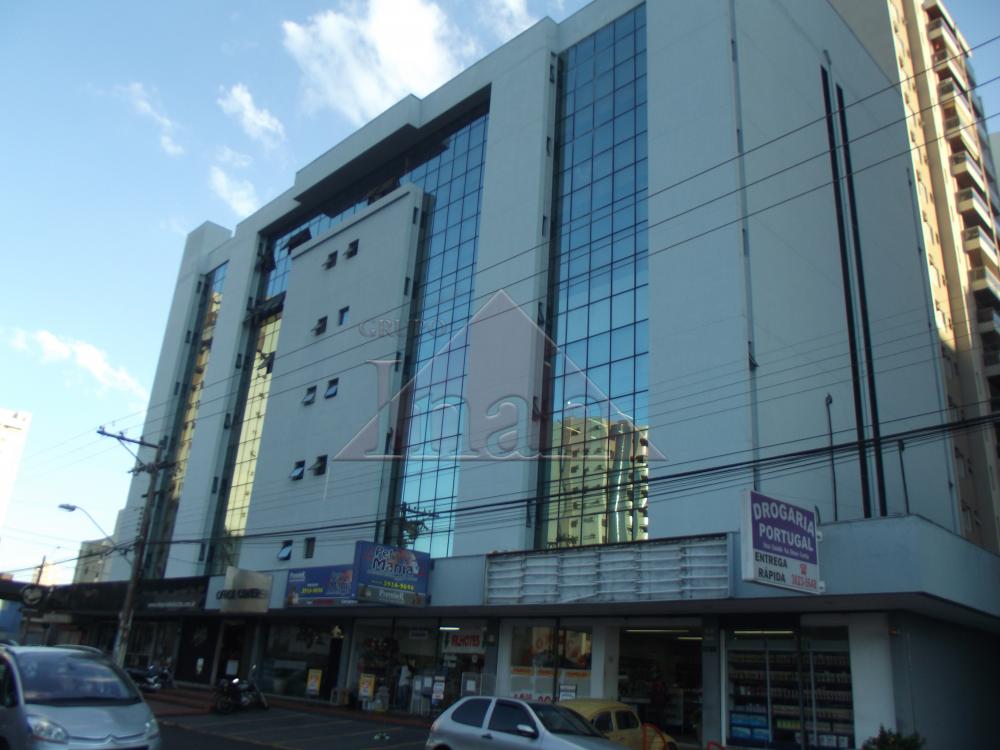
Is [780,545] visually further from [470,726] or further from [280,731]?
[280,731]

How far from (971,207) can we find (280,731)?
47137mm

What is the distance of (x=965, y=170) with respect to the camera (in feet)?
156

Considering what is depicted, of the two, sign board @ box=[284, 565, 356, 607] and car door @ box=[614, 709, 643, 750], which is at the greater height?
sign board @ box=[284, 565, 356, 607]

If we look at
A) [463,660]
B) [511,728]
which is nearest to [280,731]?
[463,660]

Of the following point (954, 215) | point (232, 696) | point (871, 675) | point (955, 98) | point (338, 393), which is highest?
point (955, 98)

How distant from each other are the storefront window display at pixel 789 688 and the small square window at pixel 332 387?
76.8 ft

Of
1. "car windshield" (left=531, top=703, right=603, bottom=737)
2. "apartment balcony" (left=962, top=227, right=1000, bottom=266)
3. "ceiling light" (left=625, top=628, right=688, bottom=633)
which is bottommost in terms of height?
"car windshield" (left=531, top=703, right=603, bottom=737)

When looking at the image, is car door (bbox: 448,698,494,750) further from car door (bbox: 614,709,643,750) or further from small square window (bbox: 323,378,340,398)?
small square window (bbox: 323,378,340,398)

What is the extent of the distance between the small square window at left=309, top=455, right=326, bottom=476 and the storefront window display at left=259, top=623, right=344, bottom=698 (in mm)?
6984

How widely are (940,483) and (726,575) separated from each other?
2052 centimetres

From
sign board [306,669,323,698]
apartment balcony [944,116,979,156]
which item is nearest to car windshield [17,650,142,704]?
sign board [306,669,323,698]

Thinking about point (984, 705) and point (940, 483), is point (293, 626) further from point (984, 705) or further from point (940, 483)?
point (940, 483)

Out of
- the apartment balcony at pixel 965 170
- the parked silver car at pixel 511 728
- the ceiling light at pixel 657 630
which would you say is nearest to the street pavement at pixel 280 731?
the ceiling light at pixel 657 630

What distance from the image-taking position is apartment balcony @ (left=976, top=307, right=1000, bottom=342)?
43625 millimetres
